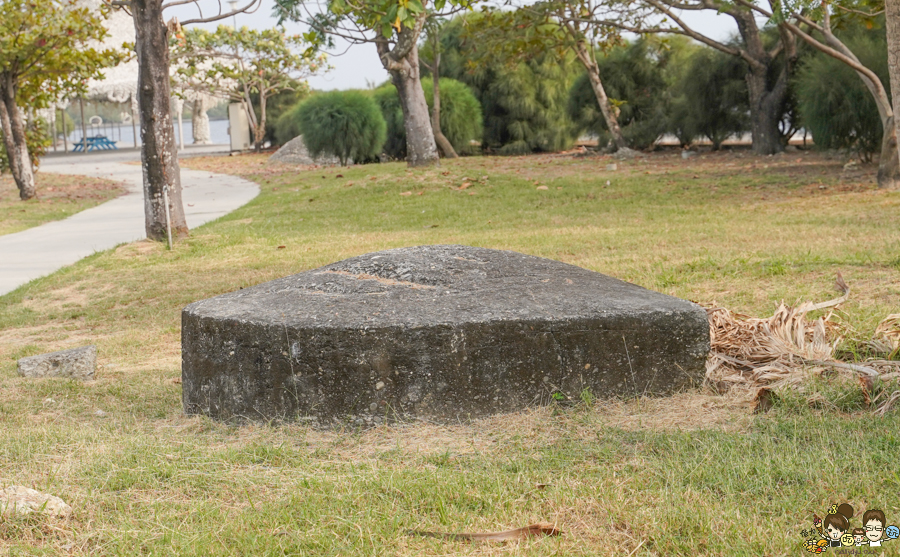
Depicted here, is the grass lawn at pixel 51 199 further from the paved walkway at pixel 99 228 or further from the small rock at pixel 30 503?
the small rock at pixel 30 503

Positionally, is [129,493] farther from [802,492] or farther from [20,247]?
[20,247]

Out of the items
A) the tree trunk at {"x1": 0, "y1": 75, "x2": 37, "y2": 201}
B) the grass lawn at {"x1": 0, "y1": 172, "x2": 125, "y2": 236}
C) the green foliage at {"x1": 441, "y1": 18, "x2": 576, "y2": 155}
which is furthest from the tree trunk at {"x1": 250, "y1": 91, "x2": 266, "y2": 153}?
the tree trunk at {"x1": 0, "y1": 75, "x2": 37, "y2": 201}

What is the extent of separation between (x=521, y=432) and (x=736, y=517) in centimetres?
98

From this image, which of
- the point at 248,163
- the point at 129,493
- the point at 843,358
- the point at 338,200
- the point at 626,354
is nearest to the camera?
the point at 129,493

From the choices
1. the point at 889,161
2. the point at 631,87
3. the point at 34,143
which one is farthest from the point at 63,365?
the point at 631,87

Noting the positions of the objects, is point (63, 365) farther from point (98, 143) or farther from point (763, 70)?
point (98, 143)

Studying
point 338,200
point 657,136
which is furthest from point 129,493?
point 657,136

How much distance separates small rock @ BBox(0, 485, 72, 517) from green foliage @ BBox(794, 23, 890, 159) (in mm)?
12438

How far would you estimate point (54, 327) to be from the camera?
5965mm

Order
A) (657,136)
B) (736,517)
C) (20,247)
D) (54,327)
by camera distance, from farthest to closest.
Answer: (657,136) → (20,247) → (54,327) → (736,517)

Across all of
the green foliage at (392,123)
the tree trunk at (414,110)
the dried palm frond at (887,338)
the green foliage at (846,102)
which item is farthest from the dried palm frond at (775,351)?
the green foliage at (392,123)

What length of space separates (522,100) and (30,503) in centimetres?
2205

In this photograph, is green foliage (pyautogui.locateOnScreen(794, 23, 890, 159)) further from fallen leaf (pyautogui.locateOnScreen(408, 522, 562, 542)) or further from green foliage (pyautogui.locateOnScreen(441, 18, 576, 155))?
fallen leaf (pyautogui.locateOnScreen(408, 522, 562, 542))

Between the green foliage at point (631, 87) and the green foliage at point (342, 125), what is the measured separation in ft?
17.9
